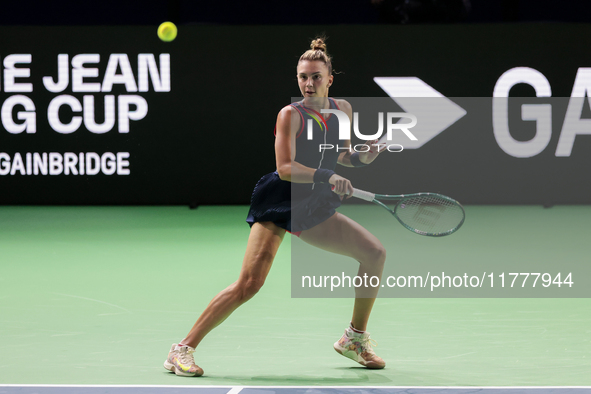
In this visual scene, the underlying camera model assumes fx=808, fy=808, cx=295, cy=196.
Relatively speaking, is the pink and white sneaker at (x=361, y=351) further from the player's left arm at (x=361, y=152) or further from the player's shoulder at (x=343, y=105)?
the player's shoulder at (x=343, y=105)

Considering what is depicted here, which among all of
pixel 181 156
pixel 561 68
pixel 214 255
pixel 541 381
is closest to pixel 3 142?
pixel 181 156

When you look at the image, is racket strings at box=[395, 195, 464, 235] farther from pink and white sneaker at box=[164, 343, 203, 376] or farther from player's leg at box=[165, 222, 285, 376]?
pink and white sneaker at box=[164, 343, 203, 376]

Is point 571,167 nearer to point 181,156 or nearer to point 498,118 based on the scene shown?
point 498,118

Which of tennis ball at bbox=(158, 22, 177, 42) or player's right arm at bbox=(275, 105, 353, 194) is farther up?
tennis ball at bbox=(158, 22, 177, 42)

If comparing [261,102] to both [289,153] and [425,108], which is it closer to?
[425,108]

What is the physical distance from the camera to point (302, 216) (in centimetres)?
346

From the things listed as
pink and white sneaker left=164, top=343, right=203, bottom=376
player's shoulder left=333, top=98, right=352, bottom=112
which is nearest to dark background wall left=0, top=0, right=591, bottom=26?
player's shoulder left=333, top=98, right=352, bottom=112

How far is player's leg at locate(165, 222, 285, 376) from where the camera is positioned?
11.1ft

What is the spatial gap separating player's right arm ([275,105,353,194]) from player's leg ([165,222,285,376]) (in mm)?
265

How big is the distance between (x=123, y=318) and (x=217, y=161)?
5576 millimetres

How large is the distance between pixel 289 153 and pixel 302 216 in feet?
0.97

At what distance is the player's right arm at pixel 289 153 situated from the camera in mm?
3293

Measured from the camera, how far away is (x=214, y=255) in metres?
6.80

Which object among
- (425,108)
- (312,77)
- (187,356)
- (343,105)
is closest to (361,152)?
(343,105)
